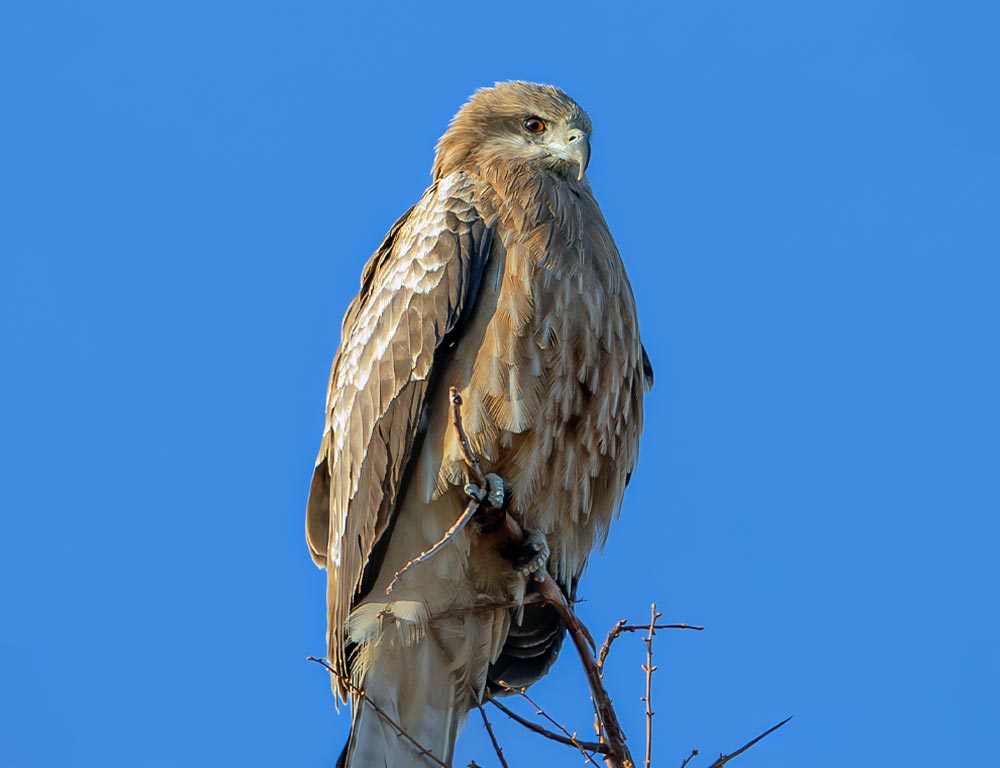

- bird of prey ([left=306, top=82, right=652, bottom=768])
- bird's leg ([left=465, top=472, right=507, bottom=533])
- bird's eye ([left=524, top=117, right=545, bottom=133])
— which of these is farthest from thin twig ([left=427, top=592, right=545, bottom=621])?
bird's eye ([left=524, top=117, right=545, bottom=133])

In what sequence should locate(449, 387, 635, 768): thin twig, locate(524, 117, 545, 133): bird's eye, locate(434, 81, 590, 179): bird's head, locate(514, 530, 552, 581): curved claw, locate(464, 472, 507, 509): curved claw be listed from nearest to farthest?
locate(449, 387, 635, 768): thin twig → locate(464, 472, 507, 509): curved claw → locate(514, 530, 552, 581): curved claw → locate(434, 81, 590, 179): bird's head → locate(524, 117, 545, 133): bird's eye

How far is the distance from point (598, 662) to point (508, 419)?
1.43 m

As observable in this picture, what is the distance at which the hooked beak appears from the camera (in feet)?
24.1

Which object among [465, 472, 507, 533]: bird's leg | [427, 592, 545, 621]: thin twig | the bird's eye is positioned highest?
the bird's eye

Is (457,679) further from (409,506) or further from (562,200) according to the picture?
(562,200)

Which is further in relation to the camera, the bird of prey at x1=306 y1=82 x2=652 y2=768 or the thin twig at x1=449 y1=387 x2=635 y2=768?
the bird of prey at x1=306 y1=82 x2=652 y2=768

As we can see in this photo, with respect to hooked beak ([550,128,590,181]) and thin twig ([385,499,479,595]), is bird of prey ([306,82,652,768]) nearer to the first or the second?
hooked beak ([550,128,590,181])

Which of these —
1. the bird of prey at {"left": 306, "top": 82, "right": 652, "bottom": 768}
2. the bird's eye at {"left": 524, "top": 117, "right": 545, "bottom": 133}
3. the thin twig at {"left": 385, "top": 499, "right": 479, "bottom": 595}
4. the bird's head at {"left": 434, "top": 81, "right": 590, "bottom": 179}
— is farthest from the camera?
the bird's eye at {"left": 524, "top": 117, "right": 545, "bottom": 133}

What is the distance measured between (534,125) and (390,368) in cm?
171

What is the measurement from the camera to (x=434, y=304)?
22.3ft

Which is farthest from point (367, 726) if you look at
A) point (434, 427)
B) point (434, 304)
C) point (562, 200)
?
point (562, 200)

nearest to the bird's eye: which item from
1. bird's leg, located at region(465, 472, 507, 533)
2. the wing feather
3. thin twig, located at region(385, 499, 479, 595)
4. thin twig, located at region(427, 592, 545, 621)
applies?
the wing feather

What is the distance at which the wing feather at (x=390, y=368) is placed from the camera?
22.2 ft

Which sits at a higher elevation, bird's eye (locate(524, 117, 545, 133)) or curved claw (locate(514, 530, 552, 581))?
bird's eye (locate(524, 117, 545, 133))
